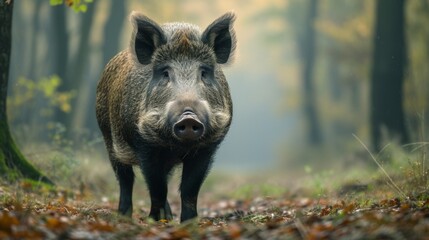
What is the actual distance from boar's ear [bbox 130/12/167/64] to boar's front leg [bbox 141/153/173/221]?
1.21 meters

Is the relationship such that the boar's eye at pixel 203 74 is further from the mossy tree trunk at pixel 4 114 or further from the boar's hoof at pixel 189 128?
the mossy tree trunk at pixel 4 114

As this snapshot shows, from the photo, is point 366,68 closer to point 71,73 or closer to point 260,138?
point 71,73

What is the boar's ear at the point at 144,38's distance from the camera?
26.9ft

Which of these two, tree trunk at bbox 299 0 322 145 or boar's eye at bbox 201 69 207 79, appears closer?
boar's eye at bbox 201 69 207 79

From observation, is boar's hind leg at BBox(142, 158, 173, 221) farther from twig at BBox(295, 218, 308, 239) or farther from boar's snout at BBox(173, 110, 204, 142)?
twig at BBox(295, 218, 308, 239)

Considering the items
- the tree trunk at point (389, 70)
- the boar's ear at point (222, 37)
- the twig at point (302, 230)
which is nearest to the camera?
the twig at point (302, 230)

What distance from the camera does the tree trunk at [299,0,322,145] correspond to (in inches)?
1358

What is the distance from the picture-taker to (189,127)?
679cm

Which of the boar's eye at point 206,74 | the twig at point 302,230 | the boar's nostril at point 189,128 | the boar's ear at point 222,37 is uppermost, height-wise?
the boar's ear at point 222,37

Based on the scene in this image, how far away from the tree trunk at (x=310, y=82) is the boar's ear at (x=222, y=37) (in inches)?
1025

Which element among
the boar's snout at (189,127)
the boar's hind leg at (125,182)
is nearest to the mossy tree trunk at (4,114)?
the boar's hind leg at (125,182)

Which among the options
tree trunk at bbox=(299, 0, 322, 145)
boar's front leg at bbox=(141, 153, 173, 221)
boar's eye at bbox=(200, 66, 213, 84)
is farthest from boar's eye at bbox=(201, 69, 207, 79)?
tree trunk at bbox=(299, 0, 322, 145)

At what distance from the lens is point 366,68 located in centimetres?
2809

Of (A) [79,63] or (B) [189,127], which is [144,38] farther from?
(A) [79,63]
